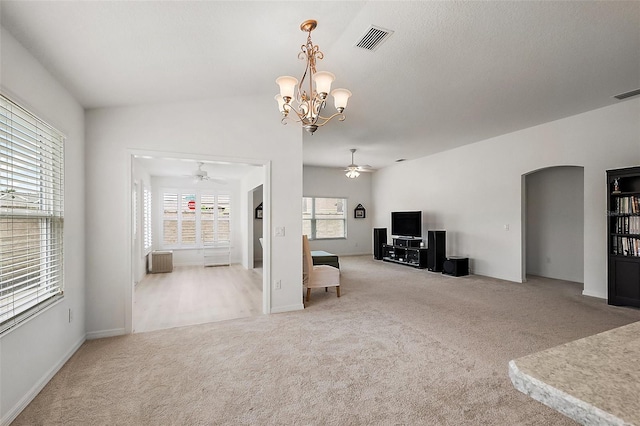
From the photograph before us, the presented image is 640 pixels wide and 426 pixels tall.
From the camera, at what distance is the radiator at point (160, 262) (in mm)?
6977

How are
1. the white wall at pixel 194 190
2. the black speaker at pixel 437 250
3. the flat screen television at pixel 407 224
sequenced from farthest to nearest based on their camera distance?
the white wall at pixel 194 190 < the flat screen television at pixel 407 224 < the black speaker at pixel 437 250

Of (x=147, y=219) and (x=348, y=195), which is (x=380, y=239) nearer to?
(x=348, y=195)

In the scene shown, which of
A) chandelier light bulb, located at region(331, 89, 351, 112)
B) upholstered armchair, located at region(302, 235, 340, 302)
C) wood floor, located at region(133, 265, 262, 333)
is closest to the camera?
chandelier light bulb, located at region(331, 89, 351, 112)

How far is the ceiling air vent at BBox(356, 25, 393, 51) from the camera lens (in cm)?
274

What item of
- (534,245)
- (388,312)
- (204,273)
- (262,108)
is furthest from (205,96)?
(534,245)

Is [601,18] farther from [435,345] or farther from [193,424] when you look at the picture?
[193,424]

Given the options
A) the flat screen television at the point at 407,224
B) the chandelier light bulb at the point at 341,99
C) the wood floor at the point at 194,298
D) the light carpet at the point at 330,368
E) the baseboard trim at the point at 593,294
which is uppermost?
the chandelier light bulb at the point at 341,99

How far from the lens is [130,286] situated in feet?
10.9

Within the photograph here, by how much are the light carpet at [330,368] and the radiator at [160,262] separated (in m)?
4.11

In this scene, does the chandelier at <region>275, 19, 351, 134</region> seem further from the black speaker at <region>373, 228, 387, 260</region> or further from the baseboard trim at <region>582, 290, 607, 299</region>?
the black speaker at <region>373, 228, 387, 260</region>

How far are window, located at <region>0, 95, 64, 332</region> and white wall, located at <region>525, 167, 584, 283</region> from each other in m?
7.72

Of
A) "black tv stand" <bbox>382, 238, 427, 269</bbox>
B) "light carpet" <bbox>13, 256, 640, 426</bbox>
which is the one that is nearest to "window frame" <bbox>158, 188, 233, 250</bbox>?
"black tv stand" <bbox>382, 238, 427, 269</bbox>

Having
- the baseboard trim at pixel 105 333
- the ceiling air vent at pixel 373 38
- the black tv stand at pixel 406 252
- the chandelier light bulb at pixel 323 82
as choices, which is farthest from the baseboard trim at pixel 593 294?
the baseboard trim at pixel 105 333

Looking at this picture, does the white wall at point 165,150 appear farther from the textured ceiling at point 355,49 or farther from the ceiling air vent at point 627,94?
the ceiling air vent at point 627,94
